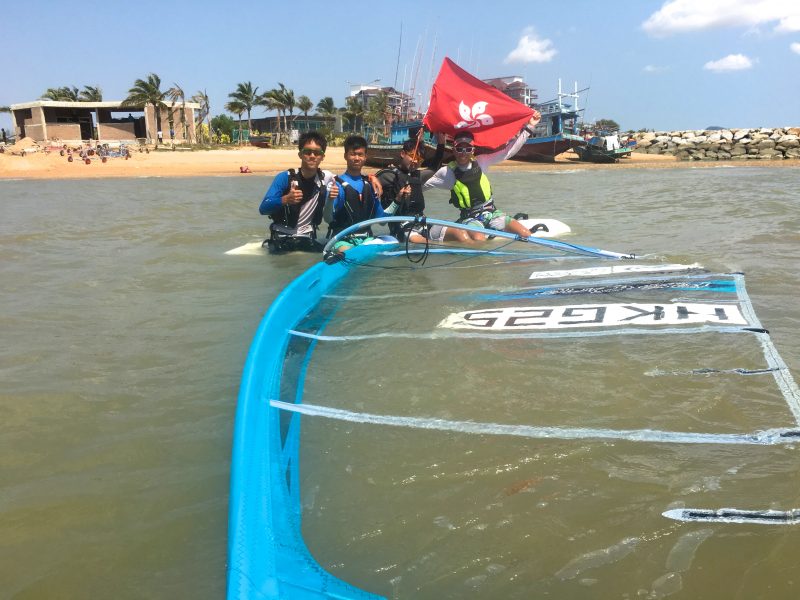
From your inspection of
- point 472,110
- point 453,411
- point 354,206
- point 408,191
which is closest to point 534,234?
point 472,110

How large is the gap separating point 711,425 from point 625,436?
366 millimetres

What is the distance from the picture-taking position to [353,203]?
20.7 ft

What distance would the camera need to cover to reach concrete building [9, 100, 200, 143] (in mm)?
41188

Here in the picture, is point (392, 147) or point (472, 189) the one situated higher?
point (392, 147)

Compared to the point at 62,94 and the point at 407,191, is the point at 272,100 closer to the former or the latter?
the point at 62,94

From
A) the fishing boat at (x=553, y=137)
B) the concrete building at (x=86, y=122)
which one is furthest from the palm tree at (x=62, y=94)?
the fishing boat at (x=553, y=137)

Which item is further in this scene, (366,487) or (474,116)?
(474,116)

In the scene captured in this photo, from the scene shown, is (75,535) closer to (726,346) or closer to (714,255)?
(726,346)

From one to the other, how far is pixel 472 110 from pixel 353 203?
225 cm

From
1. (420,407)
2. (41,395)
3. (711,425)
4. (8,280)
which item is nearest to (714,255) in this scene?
(711,425)

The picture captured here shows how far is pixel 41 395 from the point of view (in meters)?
3.00

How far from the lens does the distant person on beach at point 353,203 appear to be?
6191 millimetres

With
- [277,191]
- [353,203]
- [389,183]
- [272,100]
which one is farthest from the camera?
[272,100]

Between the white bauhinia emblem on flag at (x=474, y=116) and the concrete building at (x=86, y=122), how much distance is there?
40.6 meters
